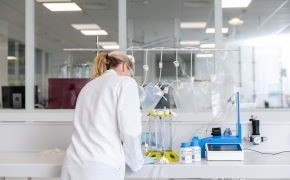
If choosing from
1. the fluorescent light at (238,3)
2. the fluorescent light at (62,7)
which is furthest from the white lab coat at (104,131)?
the fluorescent light at (238,3)

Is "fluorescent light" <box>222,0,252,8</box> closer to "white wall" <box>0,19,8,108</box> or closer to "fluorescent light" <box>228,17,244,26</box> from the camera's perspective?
"fluorescent light" <box>228,17,244,26</box>

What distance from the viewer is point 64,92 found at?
3047mm

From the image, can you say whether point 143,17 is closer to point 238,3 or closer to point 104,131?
point 238,3

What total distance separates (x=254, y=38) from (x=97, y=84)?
541cm

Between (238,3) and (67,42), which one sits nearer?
(238,3)

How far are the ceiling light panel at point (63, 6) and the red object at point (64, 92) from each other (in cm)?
138

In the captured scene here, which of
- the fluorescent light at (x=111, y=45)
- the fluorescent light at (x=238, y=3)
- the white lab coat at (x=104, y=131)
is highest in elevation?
the fluorescent light at (x=238, y=3)

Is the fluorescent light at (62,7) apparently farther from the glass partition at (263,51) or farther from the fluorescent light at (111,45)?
the glass partition at (263,51)

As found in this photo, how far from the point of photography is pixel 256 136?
259cm

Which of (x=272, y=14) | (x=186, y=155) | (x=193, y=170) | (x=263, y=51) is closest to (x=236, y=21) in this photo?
(x=272, y=14)

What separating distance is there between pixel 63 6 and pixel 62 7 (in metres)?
0.08

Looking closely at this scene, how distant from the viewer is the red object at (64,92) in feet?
9.83

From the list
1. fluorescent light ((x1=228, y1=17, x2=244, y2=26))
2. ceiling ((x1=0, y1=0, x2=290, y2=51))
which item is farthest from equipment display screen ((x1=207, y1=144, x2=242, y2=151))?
fluorescent light ((x1=228, y1=17, x2=244, y2=26))

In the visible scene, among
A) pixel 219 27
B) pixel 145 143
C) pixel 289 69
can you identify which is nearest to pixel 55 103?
pixel 145 143
